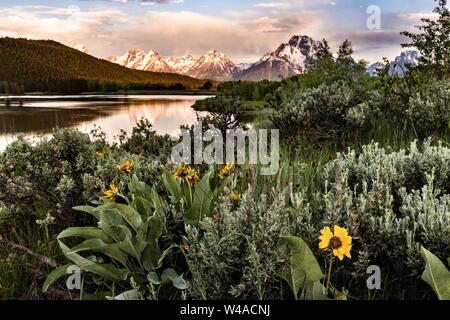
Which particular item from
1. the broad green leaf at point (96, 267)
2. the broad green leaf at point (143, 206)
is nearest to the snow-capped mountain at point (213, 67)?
the broad green leaf at point (143, 206)

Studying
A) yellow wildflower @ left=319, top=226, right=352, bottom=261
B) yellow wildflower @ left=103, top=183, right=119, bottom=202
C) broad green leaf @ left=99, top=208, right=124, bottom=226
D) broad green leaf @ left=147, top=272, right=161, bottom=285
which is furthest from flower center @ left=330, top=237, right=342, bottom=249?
yellow wildflower @ left=103, top=183, right=119, bottom=202

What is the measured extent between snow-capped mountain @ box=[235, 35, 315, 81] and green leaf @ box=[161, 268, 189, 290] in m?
4.25

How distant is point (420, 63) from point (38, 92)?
9270 millimetres

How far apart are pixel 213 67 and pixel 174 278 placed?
4.65 metres

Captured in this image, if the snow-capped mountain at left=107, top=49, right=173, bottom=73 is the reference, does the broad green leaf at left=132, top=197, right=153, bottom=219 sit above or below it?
below

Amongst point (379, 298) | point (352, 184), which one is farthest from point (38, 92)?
point (379, 298)

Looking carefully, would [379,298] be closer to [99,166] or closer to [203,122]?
[99,166]

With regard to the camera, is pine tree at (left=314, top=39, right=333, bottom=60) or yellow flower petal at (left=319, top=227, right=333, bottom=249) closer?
yellow flower petal at (left=319, top=227, right=333, bottom=249)

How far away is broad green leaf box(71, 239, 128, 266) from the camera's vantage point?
10.5 feet

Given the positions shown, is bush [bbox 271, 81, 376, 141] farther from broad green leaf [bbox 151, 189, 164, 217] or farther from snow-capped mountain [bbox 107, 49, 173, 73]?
broad green leaf [bbox 151, 189, 164, 217]

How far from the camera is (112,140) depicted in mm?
7387

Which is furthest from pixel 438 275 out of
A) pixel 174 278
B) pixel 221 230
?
pixel 174 278

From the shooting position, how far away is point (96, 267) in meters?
3.16

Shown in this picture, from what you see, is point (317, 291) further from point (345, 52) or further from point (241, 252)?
point (345, 52)
